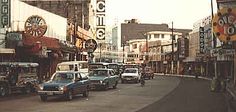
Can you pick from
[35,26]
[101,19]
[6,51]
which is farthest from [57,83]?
[101,19]

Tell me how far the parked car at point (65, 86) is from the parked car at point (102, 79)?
6958 mm

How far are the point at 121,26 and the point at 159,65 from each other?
39197 millimetres

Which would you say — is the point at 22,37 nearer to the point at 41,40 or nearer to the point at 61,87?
the point at 41,40

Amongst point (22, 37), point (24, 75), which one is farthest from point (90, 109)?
point (22, 37)

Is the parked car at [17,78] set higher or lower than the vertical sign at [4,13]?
lower

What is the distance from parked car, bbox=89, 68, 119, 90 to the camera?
119 ft

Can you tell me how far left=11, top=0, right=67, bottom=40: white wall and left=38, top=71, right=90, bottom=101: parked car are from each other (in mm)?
14483

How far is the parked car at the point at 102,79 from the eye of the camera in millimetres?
36275

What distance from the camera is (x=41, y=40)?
4459 cm

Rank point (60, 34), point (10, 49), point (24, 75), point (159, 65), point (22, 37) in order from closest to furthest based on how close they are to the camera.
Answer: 1. point (24, 75)
2. point (10, 49)
3. point (22, 37)
4. point (60, 34)
5. point (159, 65)

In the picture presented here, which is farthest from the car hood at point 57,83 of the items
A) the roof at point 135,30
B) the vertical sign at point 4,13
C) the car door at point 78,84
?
the roof at point 135,30

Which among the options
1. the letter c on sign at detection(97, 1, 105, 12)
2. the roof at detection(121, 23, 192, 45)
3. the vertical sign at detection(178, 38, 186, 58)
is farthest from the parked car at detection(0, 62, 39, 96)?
the roof at detection(121, 23, 192, 45)

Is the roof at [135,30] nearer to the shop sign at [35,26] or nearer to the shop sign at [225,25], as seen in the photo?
the shop sign at [35,26]

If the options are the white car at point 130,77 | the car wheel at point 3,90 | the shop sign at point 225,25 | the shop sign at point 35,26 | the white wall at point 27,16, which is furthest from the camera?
the white car at point 130,77
